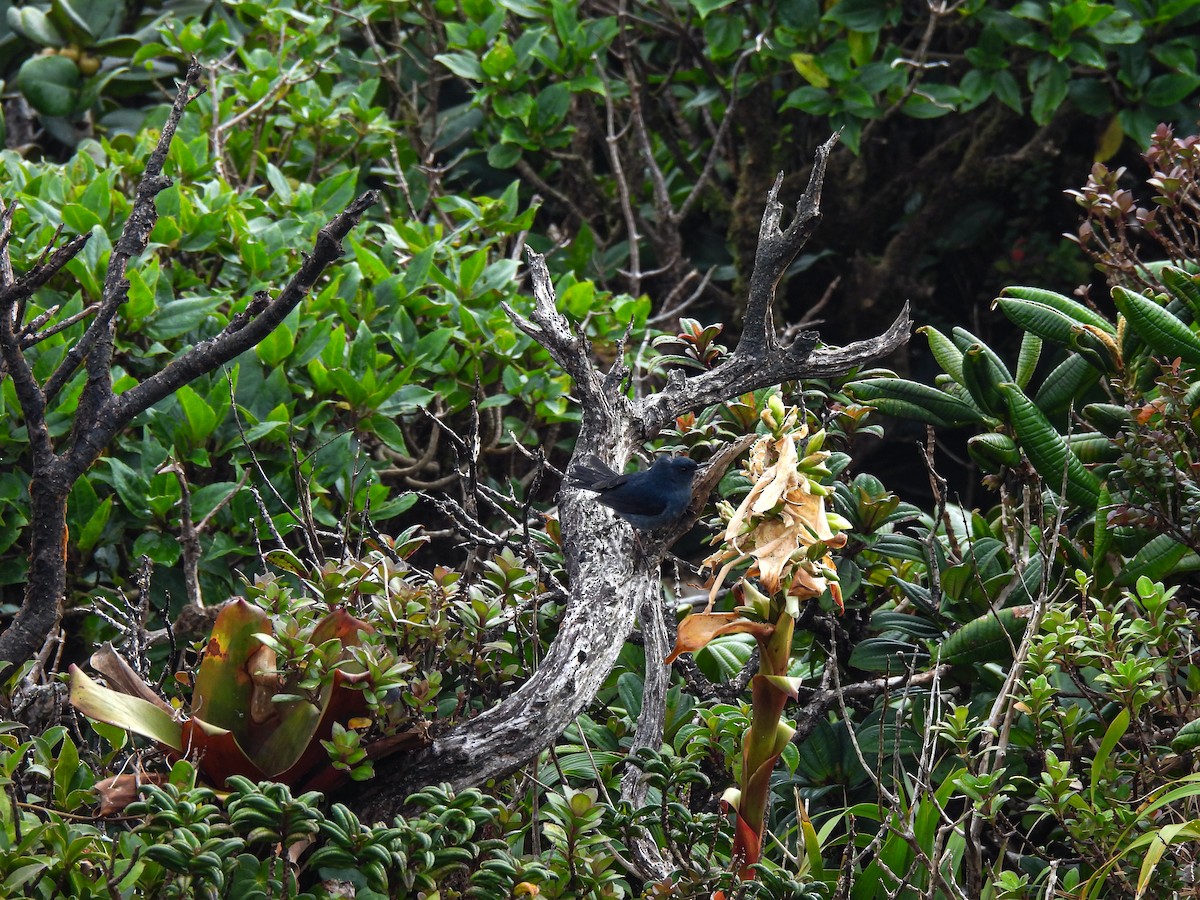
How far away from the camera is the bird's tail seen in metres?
2.36

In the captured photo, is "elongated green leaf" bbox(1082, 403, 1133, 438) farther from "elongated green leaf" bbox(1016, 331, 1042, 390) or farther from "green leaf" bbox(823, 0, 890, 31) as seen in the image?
"green leaf" bbox(823, 0, 890, 31)

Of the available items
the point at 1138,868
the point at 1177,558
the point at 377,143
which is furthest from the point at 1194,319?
the point at 377,143

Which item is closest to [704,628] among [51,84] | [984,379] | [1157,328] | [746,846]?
[746,846]

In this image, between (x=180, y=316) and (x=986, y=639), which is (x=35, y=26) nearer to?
(x=180, y=316)

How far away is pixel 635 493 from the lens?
2.39m

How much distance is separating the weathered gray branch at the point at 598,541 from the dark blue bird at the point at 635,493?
0.02 m

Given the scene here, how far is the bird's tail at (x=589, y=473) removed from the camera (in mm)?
2357

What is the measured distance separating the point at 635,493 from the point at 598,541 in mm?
196

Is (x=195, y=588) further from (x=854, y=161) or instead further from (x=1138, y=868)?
(x=854, y=161)

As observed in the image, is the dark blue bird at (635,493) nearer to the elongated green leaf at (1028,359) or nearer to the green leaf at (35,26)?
the elongated green leaf at (1028,359)

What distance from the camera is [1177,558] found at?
8.06 ft

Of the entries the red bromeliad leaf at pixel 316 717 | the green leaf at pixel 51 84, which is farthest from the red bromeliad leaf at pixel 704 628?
the green leaf at pixel 51 84

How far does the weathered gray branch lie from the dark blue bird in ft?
0.08

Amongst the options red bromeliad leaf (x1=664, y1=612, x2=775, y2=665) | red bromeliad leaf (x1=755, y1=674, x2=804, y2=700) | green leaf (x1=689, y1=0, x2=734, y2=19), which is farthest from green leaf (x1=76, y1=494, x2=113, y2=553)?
green leaf (x1=689, y1=0, x2=734, y2=19)
